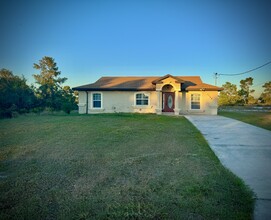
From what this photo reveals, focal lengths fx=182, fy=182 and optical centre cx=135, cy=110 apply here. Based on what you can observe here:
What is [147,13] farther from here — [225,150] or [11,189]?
[11,189]

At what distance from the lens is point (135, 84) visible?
20422mm

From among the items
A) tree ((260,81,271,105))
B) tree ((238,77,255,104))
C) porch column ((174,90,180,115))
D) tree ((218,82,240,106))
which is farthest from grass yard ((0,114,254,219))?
tree ((260,81,271,105))

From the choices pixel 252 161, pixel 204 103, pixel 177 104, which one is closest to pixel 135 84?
pixel 177 104

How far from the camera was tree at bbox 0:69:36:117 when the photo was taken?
17.4m

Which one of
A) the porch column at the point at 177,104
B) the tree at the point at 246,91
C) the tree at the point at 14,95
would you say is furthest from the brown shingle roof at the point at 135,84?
the tree at the point at 246,91

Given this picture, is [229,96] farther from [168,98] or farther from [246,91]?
[168,98]

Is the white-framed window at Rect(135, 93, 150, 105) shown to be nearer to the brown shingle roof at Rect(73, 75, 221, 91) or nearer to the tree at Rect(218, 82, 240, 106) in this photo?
the brown shingle roof at Rect(73, 75, 221, 91)

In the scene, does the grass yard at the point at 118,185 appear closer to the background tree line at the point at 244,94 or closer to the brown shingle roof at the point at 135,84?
the brown shingle roof at the point at 135,84

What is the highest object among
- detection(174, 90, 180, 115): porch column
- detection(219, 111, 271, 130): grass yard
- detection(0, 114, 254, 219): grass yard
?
detection(174, 90, 180, 115): porch column

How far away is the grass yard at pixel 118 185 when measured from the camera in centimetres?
271

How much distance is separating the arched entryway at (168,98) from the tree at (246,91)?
27016mm

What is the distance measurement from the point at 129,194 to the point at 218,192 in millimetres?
1611

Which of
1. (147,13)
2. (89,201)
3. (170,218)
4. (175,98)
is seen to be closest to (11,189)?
(89,201)

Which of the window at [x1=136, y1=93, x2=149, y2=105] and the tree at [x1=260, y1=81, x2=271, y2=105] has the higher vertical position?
the tree at [x1=260, y1=81, x2=271, y2=105]
